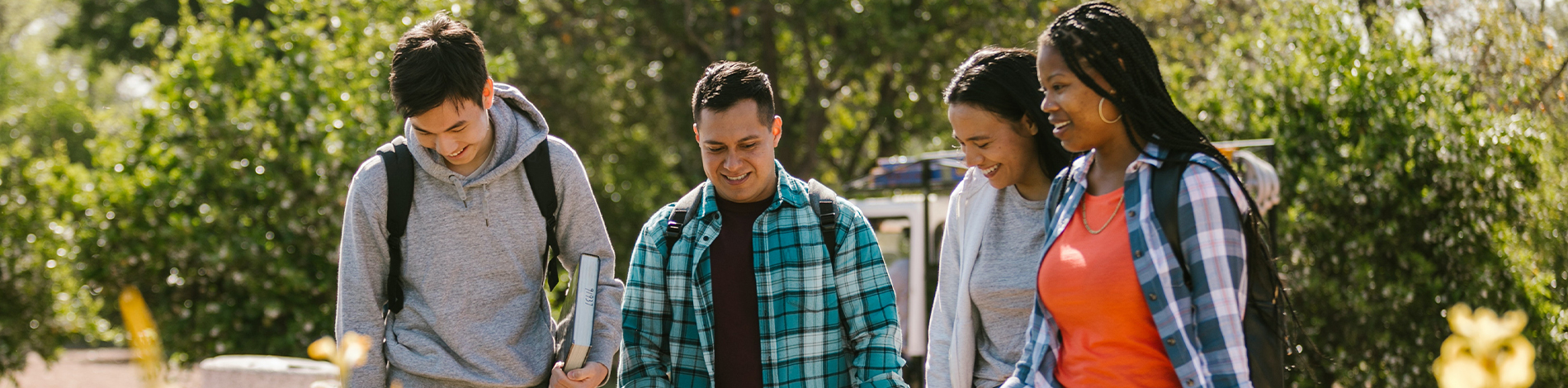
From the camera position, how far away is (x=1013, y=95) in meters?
2.49

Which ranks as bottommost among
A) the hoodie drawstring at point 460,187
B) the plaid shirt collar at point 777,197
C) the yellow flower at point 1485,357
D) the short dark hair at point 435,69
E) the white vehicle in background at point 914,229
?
the white vehicle in background at point 914,229

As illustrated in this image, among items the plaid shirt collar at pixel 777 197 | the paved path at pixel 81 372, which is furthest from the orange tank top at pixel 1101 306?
the paved path at pixel 81 372

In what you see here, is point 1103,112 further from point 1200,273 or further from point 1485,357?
point 1485,357

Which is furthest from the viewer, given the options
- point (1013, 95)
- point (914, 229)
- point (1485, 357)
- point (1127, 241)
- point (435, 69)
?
point (914, 229)

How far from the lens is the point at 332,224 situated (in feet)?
20.0

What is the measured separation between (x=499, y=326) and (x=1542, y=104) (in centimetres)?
548

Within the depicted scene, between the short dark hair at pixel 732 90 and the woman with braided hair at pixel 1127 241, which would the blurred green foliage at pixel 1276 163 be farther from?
the woman with braided hair at pixel 1127 241

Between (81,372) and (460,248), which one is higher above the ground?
(460,248)

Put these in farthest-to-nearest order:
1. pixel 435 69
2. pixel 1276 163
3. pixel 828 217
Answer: pixel 1276 163 < pixel 828 217 < pixel 435 69

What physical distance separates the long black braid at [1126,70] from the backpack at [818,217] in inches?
32.0

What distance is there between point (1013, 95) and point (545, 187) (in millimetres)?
1090

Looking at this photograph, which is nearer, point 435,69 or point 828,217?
point 435,69

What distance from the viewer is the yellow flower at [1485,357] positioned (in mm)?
579

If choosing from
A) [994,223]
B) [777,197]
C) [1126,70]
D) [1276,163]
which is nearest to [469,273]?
[777,197]
